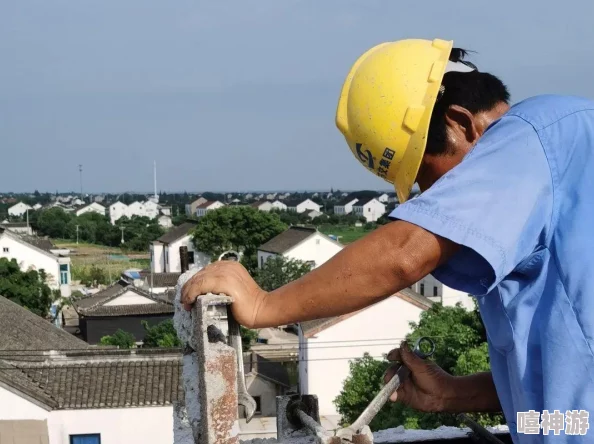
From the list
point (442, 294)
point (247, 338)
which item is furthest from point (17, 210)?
point (442, 294)

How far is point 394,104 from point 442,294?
27886mm

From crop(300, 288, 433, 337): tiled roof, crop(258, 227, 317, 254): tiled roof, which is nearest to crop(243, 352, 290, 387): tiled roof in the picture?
crop(300, 288, 433, 337): tiled roof

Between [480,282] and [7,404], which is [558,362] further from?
[7,404]

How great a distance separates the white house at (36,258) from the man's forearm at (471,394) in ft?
111

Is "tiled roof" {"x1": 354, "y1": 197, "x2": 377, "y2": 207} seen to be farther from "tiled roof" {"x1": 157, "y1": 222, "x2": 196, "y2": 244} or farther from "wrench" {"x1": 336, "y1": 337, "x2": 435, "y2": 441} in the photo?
"wrench" {"x1": 336, "y1": 337, "x2": 435, "y2": 441}

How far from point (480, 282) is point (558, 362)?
0.24m

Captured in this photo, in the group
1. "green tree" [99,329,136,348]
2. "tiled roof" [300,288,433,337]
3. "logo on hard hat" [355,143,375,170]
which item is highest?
"logo on hard hat" [355,143,375,170]

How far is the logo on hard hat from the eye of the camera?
74.1 inches

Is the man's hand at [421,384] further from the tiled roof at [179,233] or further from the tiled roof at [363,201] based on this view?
the tiled roof at [363,201]

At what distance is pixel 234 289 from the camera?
1.46m

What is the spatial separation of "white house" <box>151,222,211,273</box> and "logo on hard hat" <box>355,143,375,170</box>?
1576 inches

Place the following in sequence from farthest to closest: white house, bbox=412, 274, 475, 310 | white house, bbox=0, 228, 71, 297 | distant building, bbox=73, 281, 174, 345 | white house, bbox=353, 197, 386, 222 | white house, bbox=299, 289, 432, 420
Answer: white house, bbox=353, 197, 386, 222 < white house, bbox=0, 228, 71, 297 < white house, bbox=412, 274, 475, 310 < distant building, bbox=73, 281, 174, 345 < white house, bbox=299, 289, 432, 420

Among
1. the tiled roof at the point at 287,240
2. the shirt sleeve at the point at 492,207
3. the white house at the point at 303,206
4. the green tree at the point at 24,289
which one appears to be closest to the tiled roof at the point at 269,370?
the green tree at the point at 24,289

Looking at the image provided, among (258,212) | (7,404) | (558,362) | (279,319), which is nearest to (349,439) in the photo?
(279,319)
